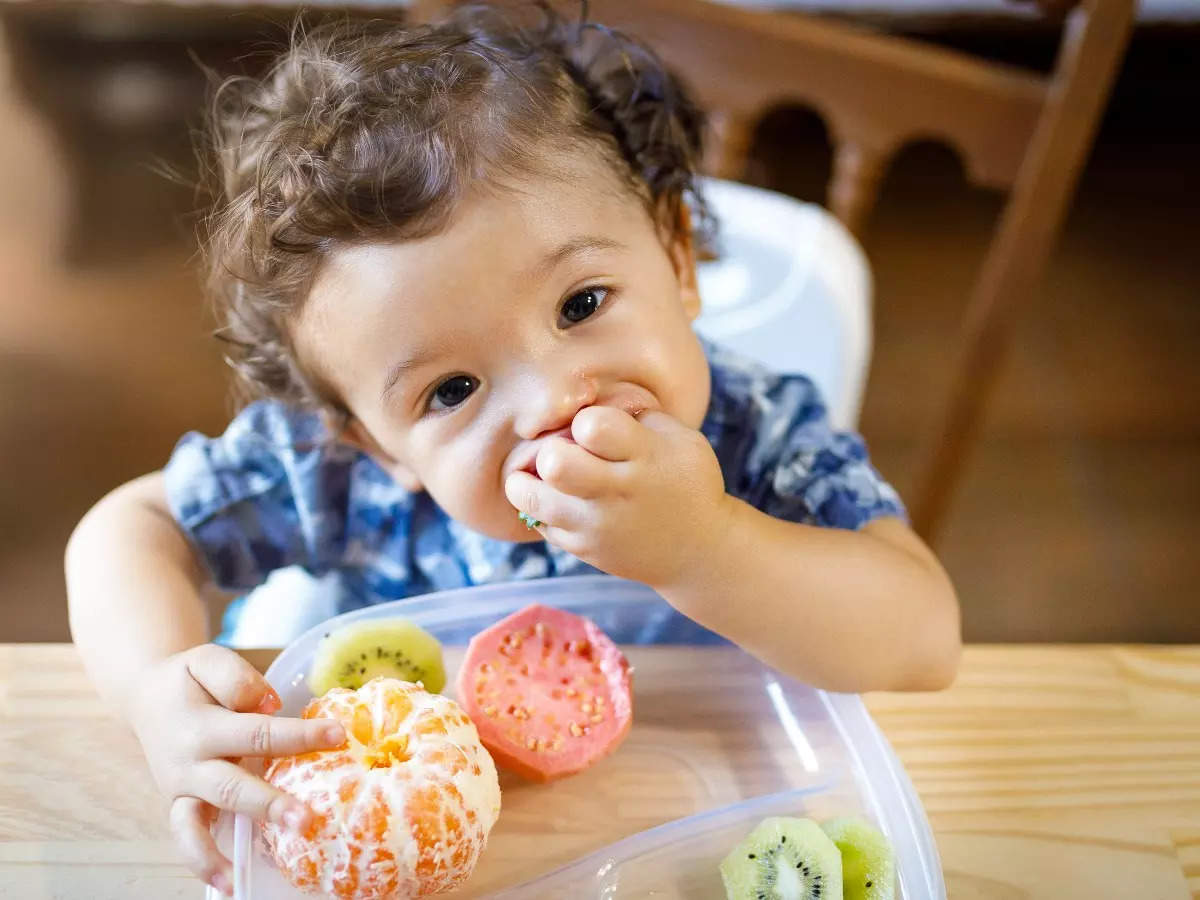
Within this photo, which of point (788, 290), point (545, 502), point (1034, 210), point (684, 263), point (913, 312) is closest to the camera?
point (545, 502)

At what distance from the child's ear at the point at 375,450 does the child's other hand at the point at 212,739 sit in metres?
0.22

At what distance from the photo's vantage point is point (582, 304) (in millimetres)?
693

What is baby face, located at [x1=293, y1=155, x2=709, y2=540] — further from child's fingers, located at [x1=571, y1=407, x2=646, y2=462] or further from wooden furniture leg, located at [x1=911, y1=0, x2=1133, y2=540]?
wooden furniture leg, located at [x1=911, y1=0, x2=1133, y2=540]

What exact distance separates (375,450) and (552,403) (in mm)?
251

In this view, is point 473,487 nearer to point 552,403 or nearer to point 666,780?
point 552,403

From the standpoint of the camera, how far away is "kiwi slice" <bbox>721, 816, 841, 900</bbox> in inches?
22.4

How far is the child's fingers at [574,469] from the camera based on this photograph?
61 centimetres

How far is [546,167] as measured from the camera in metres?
0.70

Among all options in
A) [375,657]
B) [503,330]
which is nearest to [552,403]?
[503,330]

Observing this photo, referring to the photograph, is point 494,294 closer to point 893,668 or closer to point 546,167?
point 546,167

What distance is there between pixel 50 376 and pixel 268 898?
1.81 meters

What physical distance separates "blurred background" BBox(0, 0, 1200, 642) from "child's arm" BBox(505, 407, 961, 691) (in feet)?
3.08

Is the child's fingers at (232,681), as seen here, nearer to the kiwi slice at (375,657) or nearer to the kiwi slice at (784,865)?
the kiwi slice at (375,657)

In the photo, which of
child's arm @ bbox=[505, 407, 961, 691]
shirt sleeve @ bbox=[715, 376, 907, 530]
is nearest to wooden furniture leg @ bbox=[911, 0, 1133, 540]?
shirt sleeve @ bbox=[715, 376, 907, 530]
